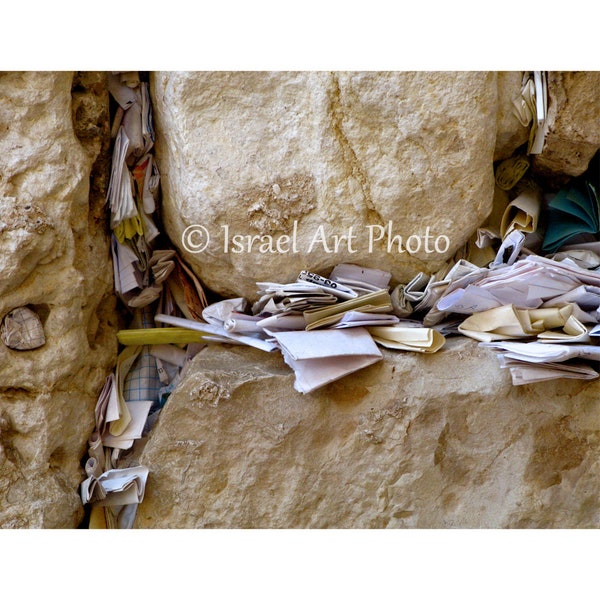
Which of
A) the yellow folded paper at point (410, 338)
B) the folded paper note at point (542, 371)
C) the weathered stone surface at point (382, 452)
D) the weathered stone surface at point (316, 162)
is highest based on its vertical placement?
the weathered stone surface at point (316, 162)

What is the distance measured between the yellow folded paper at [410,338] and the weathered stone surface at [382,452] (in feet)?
0.13

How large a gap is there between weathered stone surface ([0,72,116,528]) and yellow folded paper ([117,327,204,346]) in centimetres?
16

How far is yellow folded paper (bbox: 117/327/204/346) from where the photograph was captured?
2521 mm

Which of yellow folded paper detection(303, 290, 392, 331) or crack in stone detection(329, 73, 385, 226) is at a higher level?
crack in stone detection(329, 73, 385, 226)

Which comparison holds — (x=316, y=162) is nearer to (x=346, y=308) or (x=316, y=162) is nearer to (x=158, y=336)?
(x=346, y=308)

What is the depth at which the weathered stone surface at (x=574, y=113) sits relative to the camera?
2338 mm

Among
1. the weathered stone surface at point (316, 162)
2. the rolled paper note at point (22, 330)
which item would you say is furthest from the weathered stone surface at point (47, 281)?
the weathered stone surface at point (316, 162)

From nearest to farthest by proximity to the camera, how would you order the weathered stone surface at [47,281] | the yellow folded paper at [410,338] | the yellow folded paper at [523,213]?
the weathered stone surface at [47,281] < the yellow folded paper at [410,338] < the yellow folded paper at [523,213]

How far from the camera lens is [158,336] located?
2525mm

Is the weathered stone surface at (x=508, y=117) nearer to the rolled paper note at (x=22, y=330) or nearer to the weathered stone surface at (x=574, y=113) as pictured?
the weathered stone surface at (x=574, y=113)

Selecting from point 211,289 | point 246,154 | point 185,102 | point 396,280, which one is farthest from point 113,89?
point 396,280

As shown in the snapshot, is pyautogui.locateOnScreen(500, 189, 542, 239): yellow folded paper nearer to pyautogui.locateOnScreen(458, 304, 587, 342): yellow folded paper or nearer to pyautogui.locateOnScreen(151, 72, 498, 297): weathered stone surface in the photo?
pyautogui.locateOnScreen(151, 72, 498, 297): weathered stone surface

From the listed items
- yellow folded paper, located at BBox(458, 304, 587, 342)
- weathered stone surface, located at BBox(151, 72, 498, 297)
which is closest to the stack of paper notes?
yellow folded paper, located at BBox(458, 304, 587, 342)

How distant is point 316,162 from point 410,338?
1.80ft
